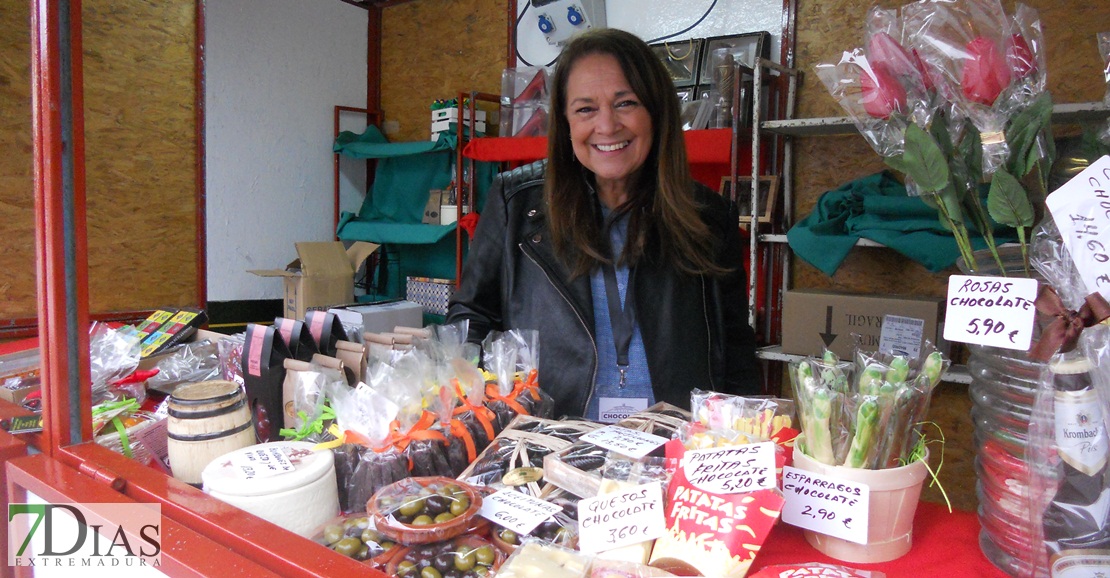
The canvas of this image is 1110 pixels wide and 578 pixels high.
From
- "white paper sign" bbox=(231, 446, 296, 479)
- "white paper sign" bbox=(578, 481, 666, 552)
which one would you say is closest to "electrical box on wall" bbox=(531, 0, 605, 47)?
"white paper sign" bbox=(231, 446, 296, 479)

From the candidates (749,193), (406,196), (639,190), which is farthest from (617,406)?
(406,196)

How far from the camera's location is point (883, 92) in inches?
37.4

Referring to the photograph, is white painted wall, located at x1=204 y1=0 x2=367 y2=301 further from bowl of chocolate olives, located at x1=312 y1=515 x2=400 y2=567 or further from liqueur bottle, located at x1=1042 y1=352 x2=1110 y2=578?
liqueur bottle, located at x1=1042 y1=352 x2=1110 y2=578

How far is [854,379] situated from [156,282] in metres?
4.07

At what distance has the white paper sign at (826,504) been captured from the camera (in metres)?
0.75

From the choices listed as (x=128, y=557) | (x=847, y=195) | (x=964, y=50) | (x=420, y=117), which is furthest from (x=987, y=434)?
(x=420, y=117)

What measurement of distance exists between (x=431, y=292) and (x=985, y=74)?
12.5 feet

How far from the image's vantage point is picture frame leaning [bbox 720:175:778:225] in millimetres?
3070

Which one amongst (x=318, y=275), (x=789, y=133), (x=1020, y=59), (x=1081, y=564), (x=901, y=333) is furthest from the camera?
(x=318, y=275)

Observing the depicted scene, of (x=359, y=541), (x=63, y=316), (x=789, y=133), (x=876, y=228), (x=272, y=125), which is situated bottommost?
(x=359, y=541)

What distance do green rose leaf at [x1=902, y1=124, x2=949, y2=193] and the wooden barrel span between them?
953mm

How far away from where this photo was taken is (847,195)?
283 cm

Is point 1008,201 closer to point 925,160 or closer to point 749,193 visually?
point 925,160

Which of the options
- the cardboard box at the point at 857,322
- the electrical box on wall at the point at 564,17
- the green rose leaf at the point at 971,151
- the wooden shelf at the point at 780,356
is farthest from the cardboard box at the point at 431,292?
the green rose leaf at the point at 971,151
